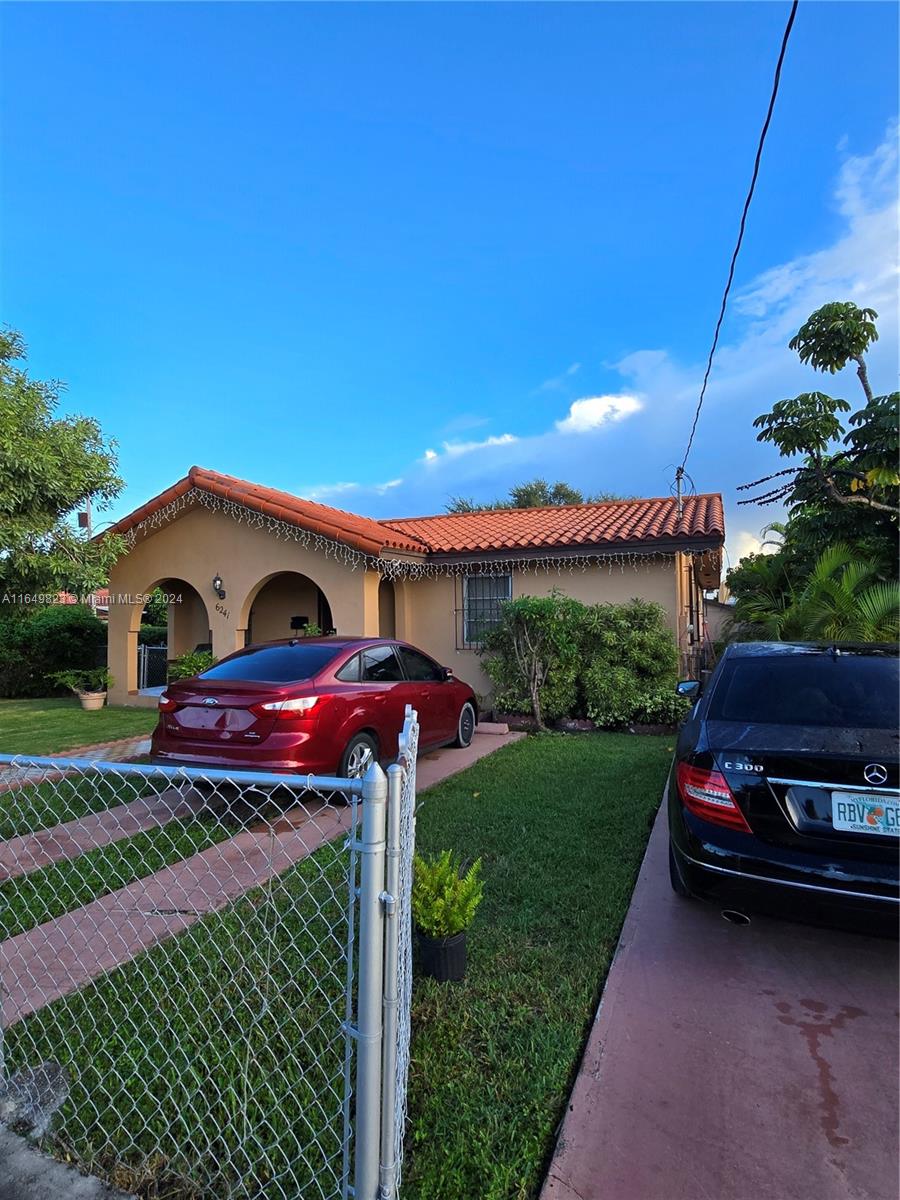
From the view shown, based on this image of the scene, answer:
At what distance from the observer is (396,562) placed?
10.5 meters

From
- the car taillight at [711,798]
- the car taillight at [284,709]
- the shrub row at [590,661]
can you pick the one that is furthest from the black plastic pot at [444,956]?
the shrub row at [590,661]

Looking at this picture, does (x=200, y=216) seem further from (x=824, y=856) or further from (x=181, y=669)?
(x=824, y=856)

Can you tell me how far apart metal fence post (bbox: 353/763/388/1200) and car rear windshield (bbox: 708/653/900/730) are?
7.64ft

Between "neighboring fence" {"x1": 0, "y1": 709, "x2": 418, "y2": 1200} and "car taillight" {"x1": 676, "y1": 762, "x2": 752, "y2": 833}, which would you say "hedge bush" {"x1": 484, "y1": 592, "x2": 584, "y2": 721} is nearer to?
"neighboring fence" {"x1": 0, "y1": 709, "x2": 418, "y2": 1200}

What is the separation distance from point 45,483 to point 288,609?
17.5 feet

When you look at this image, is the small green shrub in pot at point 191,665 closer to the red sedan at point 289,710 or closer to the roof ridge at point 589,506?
the red sedan at point 289,710

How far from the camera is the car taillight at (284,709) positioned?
5172mm

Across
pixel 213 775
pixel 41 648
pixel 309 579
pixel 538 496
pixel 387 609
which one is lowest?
pixel 213 775

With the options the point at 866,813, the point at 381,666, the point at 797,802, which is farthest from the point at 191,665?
the point at 866,813

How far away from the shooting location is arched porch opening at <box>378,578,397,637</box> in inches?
498

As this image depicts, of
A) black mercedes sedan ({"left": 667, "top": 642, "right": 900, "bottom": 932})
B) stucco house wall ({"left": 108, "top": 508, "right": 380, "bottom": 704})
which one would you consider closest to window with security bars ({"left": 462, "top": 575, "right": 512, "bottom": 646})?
stucco house wall ({"left": 108, "top": 508, "right": 380, "bottom": 704})

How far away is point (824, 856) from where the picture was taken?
8.83 ft

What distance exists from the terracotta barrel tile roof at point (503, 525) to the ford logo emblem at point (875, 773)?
24.1ft

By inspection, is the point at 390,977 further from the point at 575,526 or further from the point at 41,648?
the point at 41,648
